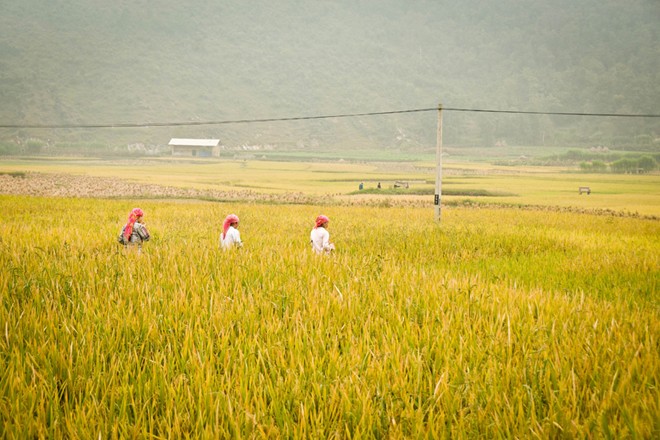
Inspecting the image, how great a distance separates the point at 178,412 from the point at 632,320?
15.8 feet

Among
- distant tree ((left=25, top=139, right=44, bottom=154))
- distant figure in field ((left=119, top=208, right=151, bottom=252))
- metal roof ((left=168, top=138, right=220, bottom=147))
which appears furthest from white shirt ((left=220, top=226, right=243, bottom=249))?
distant tree ((left=25, top=139, right=44, bottom=154))

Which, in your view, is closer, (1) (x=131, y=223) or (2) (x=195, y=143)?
(1) (x=131, y=223)

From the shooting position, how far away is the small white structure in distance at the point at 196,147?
4421 inches

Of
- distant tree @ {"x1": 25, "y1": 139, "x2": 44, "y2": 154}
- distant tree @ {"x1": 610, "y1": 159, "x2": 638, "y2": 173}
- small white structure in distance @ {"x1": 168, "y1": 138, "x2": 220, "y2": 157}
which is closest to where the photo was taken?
distant tree @ {"x1": 610, "y1": 159, "x2": 638, "y2": 173}

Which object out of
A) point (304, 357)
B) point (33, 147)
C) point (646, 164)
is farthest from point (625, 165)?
point (33, 147)

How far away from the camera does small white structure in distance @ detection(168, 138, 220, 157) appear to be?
112300 mm

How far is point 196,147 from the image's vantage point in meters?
115

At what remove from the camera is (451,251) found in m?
13.3

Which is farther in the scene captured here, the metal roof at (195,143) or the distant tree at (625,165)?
the metal roof at (195,143)

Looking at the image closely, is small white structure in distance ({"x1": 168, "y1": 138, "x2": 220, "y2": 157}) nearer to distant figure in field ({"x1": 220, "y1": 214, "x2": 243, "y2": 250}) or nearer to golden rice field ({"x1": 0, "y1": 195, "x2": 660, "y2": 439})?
distant figure in field ({"x1": 220, "y1": 214, "x2": 243, "y2": 250})

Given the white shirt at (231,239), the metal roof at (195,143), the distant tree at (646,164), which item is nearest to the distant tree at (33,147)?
the metal roof at (195,143)

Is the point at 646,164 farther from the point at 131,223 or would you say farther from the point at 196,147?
the point at 131,223

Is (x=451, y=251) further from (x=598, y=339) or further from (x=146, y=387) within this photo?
(x=146, y=387)

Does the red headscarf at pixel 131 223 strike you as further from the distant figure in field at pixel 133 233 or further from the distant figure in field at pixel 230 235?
the distant figure in field at pixel 230 235
